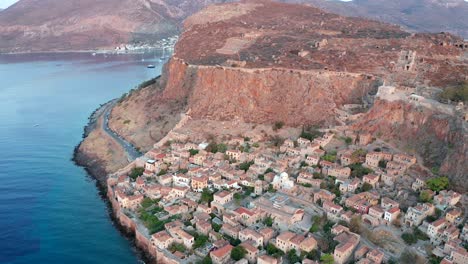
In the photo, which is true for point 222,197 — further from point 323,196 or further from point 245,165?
point 323,196

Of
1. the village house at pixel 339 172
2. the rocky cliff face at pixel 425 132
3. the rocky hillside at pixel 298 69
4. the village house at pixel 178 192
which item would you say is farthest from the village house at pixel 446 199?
the village house at pixel 178 192

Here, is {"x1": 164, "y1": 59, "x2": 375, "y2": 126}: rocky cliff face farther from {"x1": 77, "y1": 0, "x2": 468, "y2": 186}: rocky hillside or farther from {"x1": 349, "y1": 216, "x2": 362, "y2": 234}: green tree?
{"x1": 349, "y1": 216, "x2": 362, "y2": 234}: green tree

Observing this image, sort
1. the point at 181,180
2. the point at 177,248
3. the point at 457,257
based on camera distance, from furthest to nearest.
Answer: the point at 181,180
the point at 177,248
the point at 457,257

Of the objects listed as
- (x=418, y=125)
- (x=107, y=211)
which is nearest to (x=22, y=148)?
(x=107, y=211)

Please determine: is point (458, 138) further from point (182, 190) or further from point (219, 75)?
point (219, 75)

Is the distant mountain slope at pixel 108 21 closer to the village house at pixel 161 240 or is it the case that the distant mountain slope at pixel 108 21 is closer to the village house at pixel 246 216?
the village house at pixel 161 240

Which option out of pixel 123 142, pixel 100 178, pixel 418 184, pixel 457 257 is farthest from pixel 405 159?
pixel 123 142

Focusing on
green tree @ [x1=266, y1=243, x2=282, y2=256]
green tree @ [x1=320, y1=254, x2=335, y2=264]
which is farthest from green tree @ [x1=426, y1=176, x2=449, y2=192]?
green tree @ [x1=266, y1=243, x2=282, y2=256]

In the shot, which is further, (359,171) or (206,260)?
(359,171)
